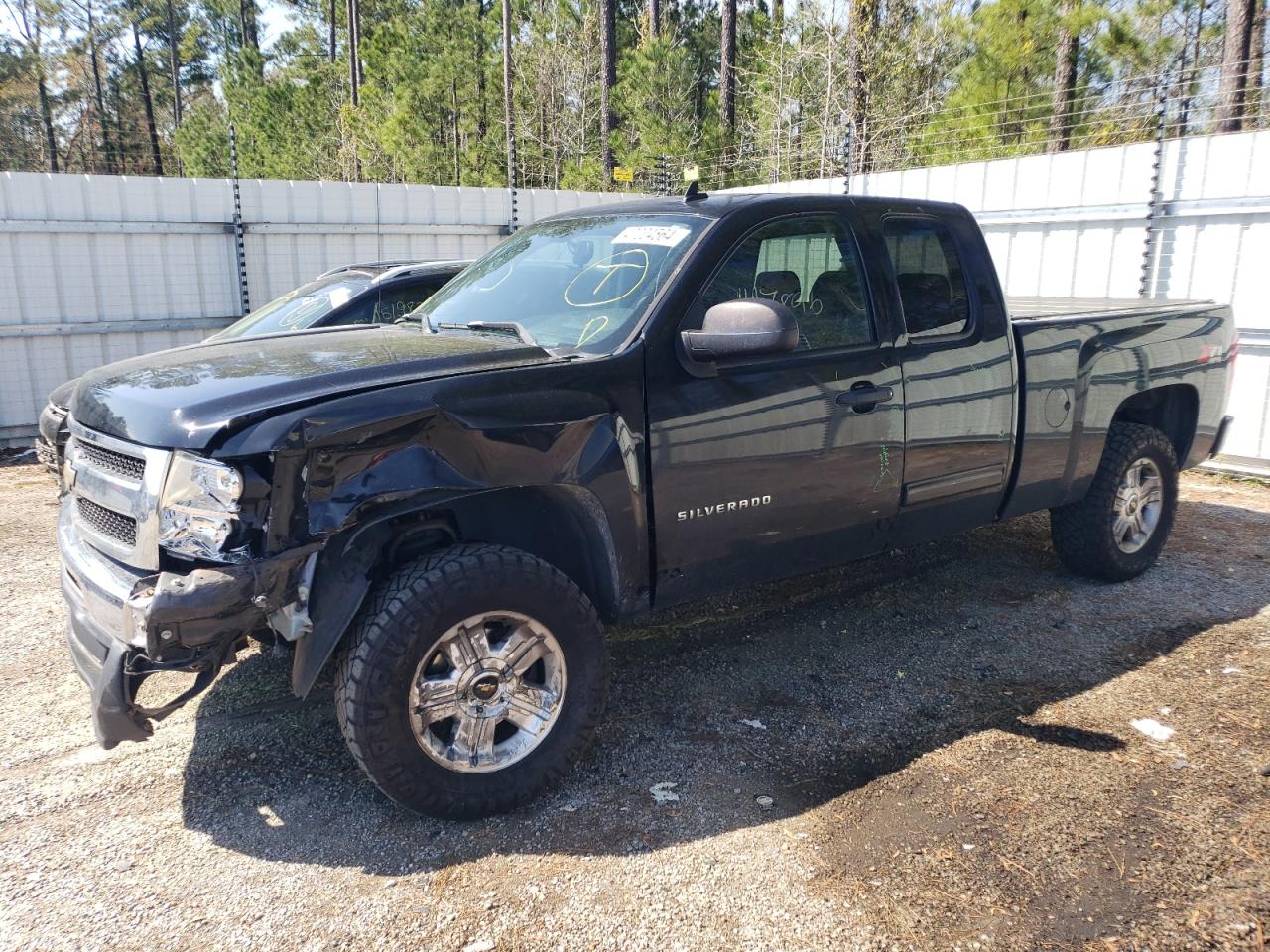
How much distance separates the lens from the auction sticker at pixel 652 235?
3887 millimetres

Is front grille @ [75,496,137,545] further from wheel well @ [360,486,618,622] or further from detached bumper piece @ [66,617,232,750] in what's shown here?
wheel well @ [360,486,618,622]

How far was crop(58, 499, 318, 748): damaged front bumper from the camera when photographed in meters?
2.71

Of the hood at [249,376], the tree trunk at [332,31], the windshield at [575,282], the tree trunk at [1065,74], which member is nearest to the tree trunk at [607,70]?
the tree trunk at [1065,74]

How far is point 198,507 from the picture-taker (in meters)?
2.81

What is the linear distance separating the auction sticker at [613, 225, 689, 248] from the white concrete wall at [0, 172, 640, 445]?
307 inches

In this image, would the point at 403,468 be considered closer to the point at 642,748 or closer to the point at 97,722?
the point at 97,722

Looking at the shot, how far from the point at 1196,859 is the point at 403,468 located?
2706 millimetres

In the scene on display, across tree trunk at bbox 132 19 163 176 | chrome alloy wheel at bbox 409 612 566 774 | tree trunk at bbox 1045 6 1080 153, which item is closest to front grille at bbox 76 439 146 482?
chrome alloy wheel at bbox 409 612 566 774

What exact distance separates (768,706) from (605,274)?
1.89 m

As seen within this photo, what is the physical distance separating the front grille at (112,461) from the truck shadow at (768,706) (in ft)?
3.86

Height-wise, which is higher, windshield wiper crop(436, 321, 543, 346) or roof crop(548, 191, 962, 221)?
roof crop(548, 191, 962, 221)

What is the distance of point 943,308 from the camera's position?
4520 mm

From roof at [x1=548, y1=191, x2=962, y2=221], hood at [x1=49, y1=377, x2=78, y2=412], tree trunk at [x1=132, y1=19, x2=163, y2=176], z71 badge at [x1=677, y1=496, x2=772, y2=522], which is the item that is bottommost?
hood at [x1=49, y1=377, x2=78, y2=412]

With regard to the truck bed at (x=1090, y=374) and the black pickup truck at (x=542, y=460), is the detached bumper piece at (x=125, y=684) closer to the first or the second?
the black pickup truck at (x=542, y=460)
